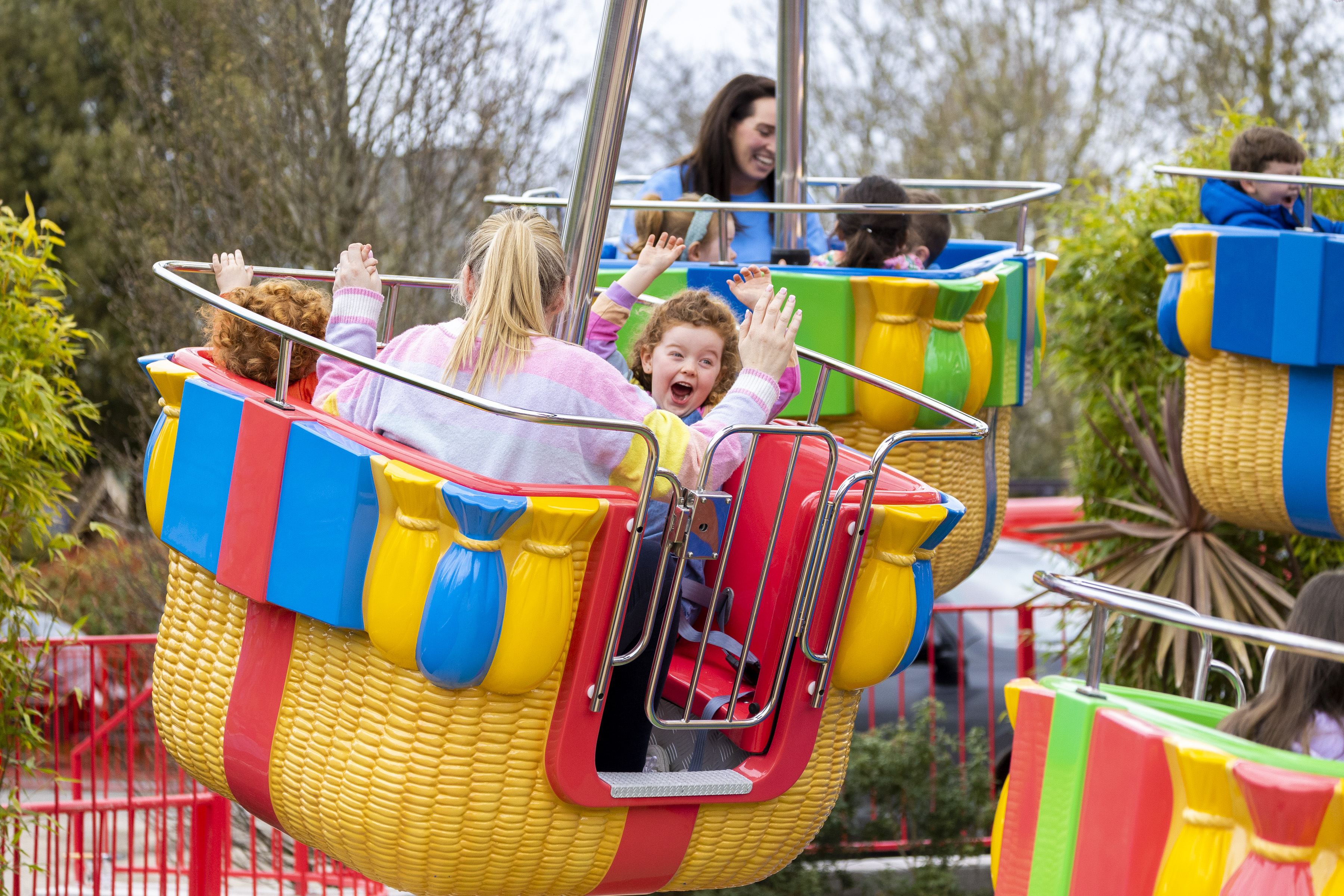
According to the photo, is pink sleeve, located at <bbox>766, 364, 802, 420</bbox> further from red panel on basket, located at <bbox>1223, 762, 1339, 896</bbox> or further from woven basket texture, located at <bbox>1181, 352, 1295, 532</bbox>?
woven basket texture, located at <bbox>1181, 352, 1295, 532</bbox>

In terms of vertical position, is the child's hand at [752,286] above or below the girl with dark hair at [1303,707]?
above

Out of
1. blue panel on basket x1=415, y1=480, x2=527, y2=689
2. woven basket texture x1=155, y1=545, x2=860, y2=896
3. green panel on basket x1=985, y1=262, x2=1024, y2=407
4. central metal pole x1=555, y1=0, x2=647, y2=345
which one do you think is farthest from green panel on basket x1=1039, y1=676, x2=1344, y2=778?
green panel on basket x1=985, y1=262, x2=1024, y2=407

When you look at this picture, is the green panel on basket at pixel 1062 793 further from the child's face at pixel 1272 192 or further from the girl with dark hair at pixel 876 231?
the child's face at pixel 1272 192

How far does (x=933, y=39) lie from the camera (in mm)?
15523

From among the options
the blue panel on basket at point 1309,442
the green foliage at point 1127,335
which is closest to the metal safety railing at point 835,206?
the blue panel on basket at point 1309,442

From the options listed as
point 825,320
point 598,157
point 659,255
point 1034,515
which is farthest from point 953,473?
point 1034,515

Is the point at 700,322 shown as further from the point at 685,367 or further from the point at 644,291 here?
the point at 644,291

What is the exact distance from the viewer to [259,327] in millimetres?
3074

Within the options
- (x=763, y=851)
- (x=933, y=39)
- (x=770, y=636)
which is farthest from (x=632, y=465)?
(x=933, y=39)

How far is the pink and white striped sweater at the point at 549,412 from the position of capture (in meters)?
2.62

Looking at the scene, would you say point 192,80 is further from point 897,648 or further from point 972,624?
point 897,648

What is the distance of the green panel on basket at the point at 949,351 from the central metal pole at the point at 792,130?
0.60 m

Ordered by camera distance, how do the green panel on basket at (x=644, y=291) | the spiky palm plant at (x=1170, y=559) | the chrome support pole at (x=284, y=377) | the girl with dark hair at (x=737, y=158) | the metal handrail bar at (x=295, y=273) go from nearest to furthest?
the chrome support pole at (x=284, y=377) < the metal handrail bar at (x=295, y=273) < the green panel on basket at (x=644, y=291) < the girl with dark hair at (x=737, y=158) < the spiky palm plant at (x=1170, y=559)

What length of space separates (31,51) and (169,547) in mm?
11759
